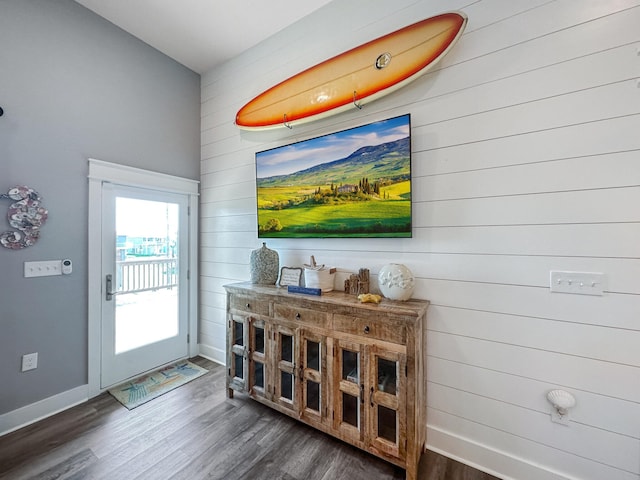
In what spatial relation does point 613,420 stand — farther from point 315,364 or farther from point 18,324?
point 18,324

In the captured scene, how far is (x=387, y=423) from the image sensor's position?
1643 millimetres

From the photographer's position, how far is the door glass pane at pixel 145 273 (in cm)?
260

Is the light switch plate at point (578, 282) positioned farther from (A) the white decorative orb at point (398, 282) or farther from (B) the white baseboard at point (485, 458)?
(B) the white baseboard at point (485, 458)

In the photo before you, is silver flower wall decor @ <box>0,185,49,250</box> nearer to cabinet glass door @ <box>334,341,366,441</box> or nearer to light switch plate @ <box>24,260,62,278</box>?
light switch plate @ <box>24,260,62,278</box>

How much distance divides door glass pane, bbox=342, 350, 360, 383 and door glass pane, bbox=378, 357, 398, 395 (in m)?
0.15

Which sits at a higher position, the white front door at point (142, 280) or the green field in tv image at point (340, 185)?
the green field in tv image at point (340, 185)

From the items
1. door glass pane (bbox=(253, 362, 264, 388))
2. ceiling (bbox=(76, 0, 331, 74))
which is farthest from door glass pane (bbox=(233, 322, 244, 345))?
ceiling (bbox=(76, 0, 331, 74))

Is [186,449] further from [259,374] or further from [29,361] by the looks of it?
[29,361]

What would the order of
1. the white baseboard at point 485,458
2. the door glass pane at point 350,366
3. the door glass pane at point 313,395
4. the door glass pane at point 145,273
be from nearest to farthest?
the white baseboard at point 485,458, the door glass pane at point 350,366, the door glass pane at point 313,395, the door glass pane at point 145,273

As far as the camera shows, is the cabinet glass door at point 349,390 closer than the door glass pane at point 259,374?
Yes

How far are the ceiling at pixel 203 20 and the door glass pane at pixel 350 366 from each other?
9.29 ft

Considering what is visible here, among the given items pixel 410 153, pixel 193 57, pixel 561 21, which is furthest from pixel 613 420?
pixel 193 57

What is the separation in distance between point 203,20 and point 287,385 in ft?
10.8

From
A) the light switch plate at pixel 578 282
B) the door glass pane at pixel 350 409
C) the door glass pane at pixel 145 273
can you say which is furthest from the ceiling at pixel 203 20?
the door glass pane at pixel 350 409
